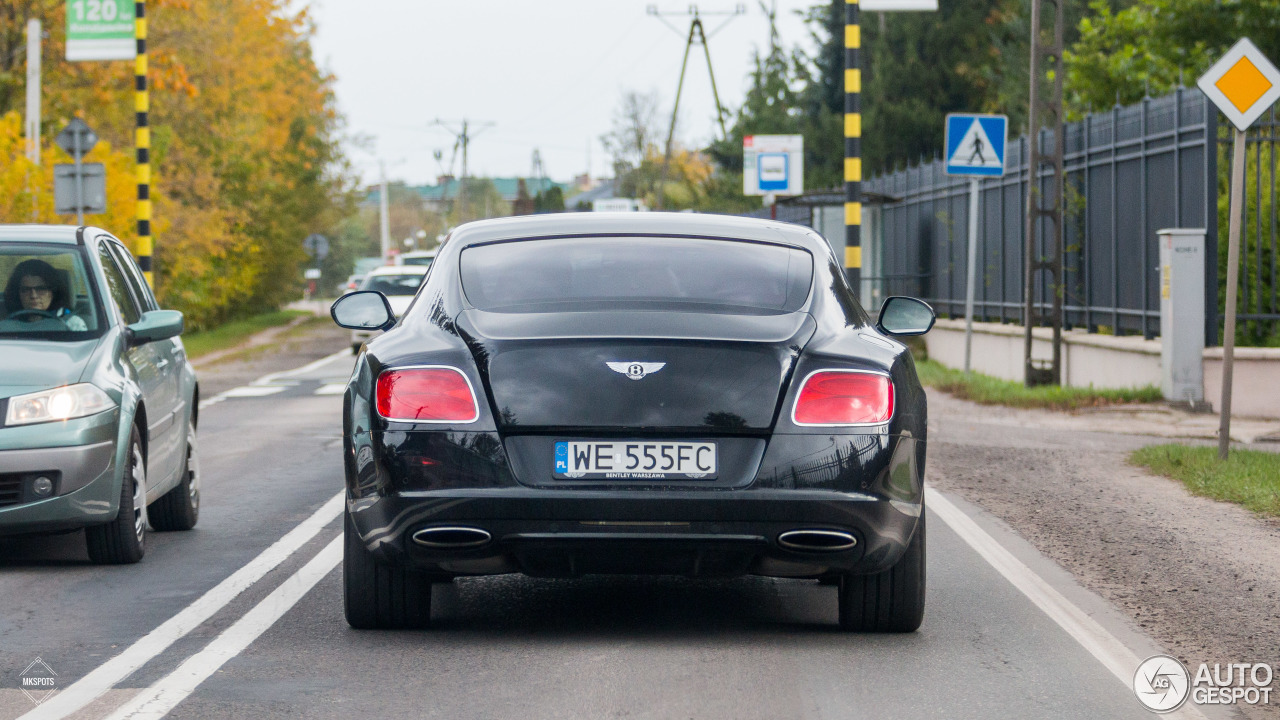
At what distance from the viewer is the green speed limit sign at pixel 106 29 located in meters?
23.1

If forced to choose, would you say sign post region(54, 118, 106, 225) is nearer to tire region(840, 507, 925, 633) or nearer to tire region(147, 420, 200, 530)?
tire region(147, 420, 200, 530)

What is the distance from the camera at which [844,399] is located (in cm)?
562

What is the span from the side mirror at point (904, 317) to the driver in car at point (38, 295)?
12.4 ft

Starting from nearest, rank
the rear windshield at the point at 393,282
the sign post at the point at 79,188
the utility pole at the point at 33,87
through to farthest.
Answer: the sign post at the point at 79,188 < the rear windshield at the point at 393,282 < the utility pole at the point at 33,87

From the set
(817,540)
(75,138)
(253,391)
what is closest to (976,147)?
(253,391)

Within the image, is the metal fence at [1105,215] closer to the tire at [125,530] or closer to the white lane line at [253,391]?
the white lane line at [253,391]

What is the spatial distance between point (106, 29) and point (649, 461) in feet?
64.7

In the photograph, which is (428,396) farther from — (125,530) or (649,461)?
(125,530)

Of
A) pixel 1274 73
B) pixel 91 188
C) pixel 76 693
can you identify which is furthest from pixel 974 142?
pixel 76 693

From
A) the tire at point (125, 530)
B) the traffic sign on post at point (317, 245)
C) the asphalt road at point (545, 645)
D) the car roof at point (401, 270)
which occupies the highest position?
the traffic sign on post at point (317, 245)

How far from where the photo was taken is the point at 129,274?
9.06 m

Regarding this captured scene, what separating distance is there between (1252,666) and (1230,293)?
6.10 metres

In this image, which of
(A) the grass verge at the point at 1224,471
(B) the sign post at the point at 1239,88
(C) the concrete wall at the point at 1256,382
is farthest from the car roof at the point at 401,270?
(B) the sign post at the point at 1239,88

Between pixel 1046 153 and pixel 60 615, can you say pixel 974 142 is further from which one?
pixel 60 615
